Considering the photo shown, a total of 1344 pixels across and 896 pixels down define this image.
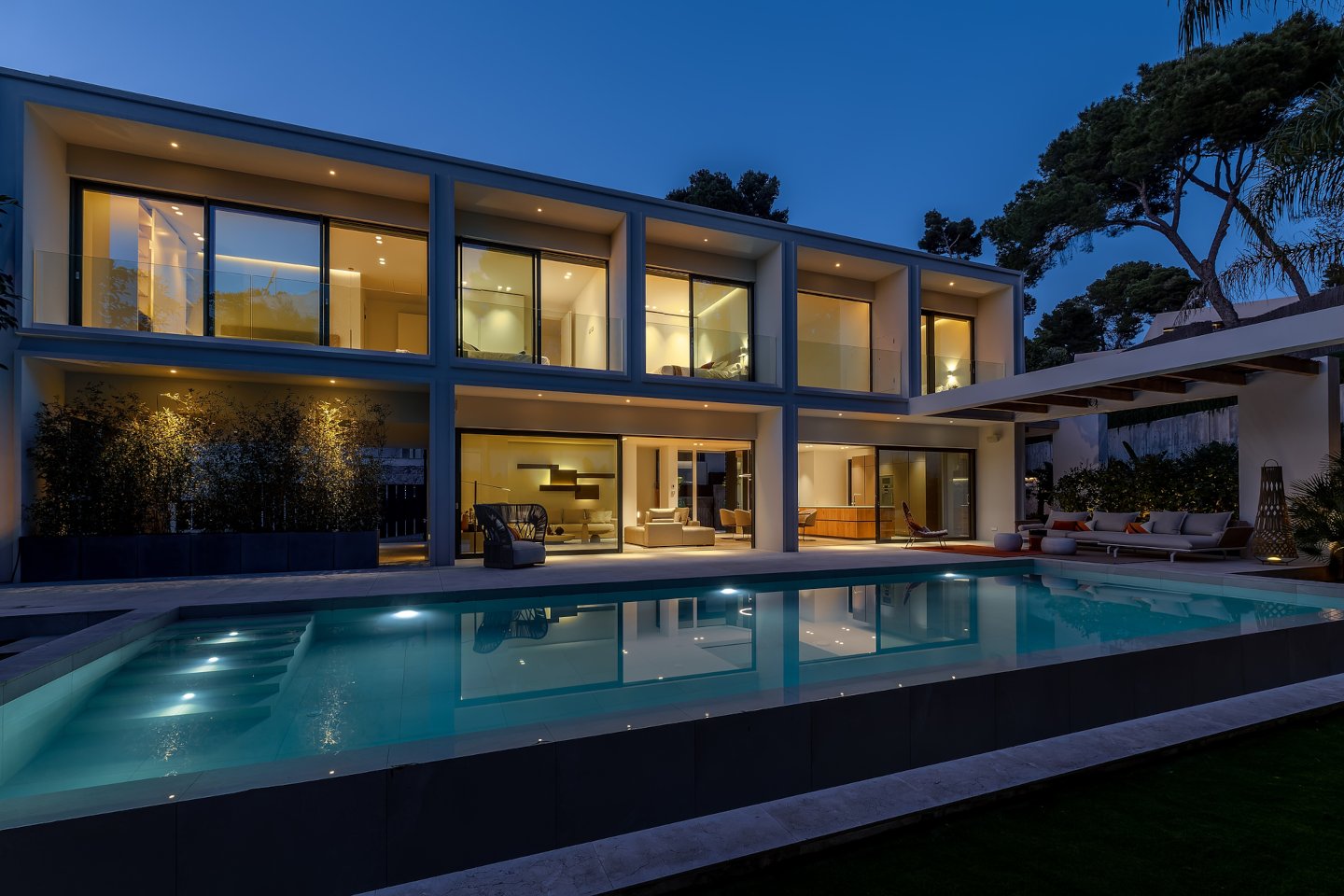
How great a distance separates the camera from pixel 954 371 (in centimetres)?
1538

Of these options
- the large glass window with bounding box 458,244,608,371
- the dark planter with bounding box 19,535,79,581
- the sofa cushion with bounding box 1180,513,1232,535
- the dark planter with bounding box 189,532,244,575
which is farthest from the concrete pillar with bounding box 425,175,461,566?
the sofa cushion with bounding box 1180,513,1232,535

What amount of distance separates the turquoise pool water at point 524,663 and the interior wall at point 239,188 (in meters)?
6.89

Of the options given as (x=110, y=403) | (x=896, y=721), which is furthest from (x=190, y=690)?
(x=110, y=403)

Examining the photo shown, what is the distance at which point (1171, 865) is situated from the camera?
2.36 meters

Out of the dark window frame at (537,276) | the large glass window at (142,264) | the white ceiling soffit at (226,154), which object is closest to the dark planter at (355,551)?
the dark window frame at (537,276)

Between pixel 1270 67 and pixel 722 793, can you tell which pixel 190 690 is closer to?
pixel 722 793

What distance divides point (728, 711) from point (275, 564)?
8628 millimetres

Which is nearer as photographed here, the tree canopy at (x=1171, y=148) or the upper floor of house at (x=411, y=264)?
the upper floor of house at (x=411, y=264)

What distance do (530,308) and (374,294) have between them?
8.17 feet

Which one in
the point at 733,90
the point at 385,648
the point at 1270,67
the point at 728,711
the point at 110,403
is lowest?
the point at 385,648

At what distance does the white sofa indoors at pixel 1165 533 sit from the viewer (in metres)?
10.6

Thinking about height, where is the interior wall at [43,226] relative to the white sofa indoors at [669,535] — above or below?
above

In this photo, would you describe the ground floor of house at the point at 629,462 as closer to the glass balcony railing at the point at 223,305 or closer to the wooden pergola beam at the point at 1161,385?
the glass balcony railing at the point at 223,305

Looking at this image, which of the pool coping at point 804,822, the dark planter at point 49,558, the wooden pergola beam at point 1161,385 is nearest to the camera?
the pool coping at point 804,822
